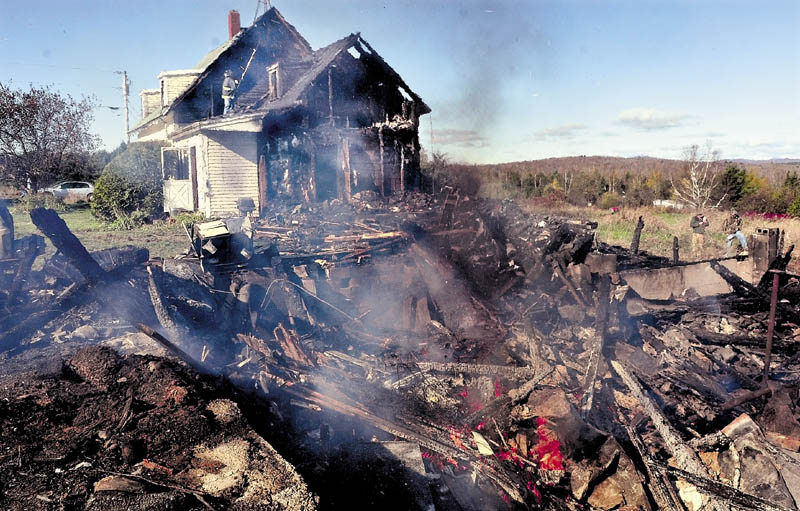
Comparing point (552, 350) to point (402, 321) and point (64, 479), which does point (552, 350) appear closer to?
point (402, 321)

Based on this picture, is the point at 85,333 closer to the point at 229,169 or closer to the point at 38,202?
the point at 229,169

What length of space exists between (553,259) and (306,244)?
190 inches

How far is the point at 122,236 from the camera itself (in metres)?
15.4

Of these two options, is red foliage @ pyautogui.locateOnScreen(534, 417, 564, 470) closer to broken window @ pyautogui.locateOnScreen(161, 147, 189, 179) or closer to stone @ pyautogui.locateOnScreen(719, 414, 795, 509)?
stone @ pyautogui.locateOnScreen(719, 414, 795, 509)

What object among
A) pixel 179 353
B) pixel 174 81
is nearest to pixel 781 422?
pixel 179 353

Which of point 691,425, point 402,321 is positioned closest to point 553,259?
point 402,321

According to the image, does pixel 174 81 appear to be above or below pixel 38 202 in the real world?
above

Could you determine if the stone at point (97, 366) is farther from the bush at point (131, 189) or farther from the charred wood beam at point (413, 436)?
the bush at point (131, 189)

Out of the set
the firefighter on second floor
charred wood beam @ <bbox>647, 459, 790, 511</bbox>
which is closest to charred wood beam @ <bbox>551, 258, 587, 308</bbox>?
charred wood beam @ <bbox>647, 459, 790, 511</bbox>

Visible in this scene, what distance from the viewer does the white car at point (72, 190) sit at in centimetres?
2761

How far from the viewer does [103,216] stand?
18.6 meters

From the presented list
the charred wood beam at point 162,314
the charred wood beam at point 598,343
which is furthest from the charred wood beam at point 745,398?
the charred wood beam at point 162,314

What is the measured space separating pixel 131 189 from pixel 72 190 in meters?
13.3

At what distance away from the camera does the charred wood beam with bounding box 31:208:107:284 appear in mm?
7133
